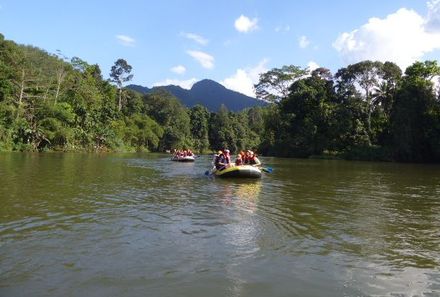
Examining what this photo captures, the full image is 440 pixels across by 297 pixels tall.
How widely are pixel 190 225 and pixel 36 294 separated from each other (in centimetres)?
431

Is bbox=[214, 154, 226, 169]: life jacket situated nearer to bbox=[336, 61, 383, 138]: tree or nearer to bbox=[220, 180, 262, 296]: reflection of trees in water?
bbox=[220, 180, 262, 296]: reflection of trees in water

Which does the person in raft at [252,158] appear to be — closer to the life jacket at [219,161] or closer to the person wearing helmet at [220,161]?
the person wearing helmet at [220,161]

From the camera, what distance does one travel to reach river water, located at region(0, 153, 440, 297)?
5.54 metres

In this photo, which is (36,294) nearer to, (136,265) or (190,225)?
(136,265)

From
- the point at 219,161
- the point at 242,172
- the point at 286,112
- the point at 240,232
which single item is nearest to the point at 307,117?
the point at 286,112

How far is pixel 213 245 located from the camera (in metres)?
7.47

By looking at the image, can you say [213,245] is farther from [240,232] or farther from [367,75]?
[367,75]

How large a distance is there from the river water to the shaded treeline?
113 ft

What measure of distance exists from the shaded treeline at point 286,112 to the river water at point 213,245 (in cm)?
3459

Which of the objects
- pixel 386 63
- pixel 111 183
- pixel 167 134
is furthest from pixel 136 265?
pixel 167 134

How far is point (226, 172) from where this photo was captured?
789 inches

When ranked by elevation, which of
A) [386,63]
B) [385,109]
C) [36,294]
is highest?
[386,63]

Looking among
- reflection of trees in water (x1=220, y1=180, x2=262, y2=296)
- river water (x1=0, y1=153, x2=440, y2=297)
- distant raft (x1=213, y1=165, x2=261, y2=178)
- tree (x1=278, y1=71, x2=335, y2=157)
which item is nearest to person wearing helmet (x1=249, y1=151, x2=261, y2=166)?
distant raft (x1=213, y1=165, x2=261, y2=178)

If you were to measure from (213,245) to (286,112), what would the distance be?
55.8m
